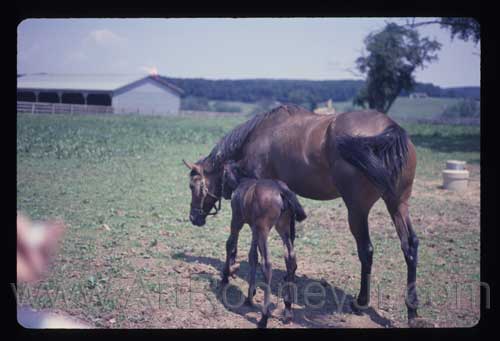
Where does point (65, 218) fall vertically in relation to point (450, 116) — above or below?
below

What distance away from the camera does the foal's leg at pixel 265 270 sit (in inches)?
187

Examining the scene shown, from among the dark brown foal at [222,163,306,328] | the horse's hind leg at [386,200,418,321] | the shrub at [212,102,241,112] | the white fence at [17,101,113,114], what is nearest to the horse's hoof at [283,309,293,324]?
the dark brown foal at [222,163,306,328]

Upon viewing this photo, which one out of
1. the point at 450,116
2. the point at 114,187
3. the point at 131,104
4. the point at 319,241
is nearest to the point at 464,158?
the point at 450,116

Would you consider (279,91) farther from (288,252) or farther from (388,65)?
(288,252)

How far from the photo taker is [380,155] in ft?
16.1

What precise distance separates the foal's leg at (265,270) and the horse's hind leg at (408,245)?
1.48 metres

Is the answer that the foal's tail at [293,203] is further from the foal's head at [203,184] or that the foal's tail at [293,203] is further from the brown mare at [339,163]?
the foal's head at [203,184]

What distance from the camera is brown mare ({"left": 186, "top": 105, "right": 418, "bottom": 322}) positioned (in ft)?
16.1

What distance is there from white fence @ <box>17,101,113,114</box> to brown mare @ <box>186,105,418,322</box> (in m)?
6.10

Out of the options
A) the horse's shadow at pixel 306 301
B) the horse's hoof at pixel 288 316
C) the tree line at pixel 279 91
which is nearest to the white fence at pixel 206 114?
the tree line at pixel 279 91

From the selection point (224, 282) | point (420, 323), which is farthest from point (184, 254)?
point (420, 323)

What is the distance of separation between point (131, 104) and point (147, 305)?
49.9ft
